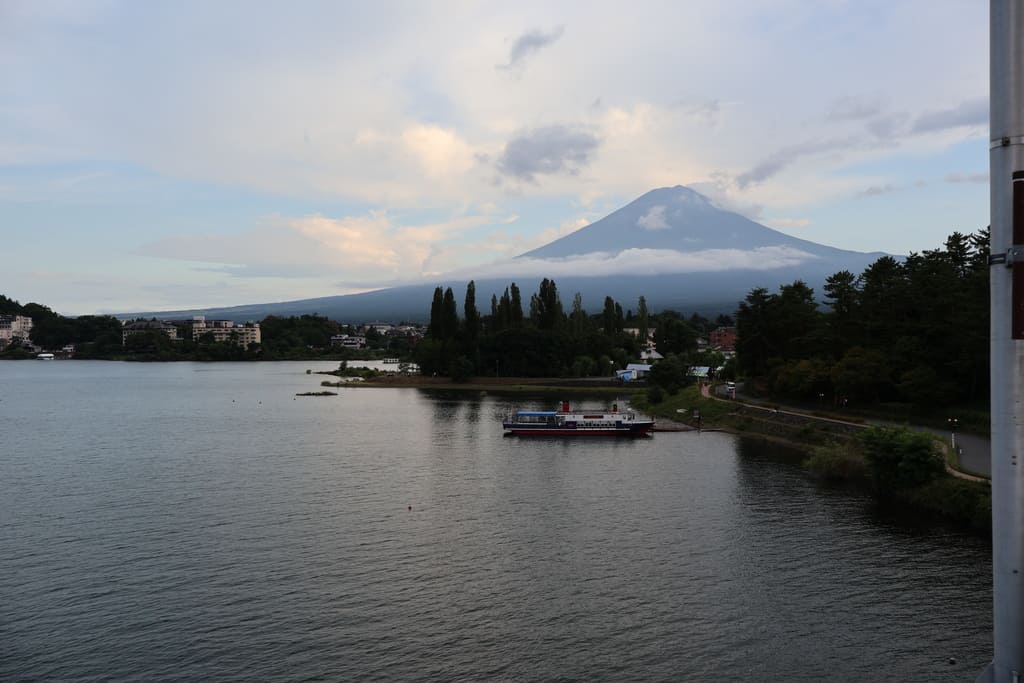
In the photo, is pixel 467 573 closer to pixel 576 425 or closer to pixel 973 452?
pixel 973 452

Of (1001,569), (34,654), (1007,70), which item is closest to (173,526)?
(34,654)

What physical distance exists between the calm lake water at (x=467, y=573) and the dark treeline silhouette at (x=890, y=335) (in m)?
11.0

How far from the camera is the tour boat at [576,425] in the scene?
200 feet

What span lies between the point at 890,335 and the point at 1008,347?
151 feet

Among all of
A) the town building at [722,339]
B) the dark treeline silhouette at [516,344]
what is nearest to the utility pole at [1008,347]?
the dark treeline silhouette at [516,344]

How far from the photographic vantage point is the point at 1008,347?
10.9 meters

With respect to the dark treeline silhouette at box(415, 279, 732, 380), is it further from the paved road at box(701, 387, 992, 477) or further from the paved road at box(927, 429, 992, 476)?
the paved road at box(927, 429, 992, 476)

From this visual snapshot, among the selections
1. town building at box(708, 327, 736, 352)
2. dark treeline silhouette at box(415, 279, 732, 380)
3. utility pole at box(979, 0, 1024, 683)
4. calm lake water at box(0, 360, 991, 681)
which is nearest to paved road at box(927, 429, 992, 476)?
calm lake water at box(0, 360, 991, 681)

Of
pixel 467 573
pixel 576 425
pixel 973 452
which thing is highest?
pixel 973 452

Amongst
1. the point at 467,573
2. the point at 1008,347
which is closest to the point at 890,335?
the point at 467,573

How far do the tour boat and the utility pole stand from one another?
164 ft

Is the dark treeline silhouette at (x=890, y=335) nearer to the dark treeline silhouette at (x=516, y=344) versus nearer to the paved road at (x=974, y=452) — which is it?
the paved road at (x=974, y=452)

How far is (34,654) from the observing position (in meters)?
18.6

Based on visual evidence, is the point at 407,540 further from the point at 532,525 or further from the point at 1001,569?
the point at 1001,569
